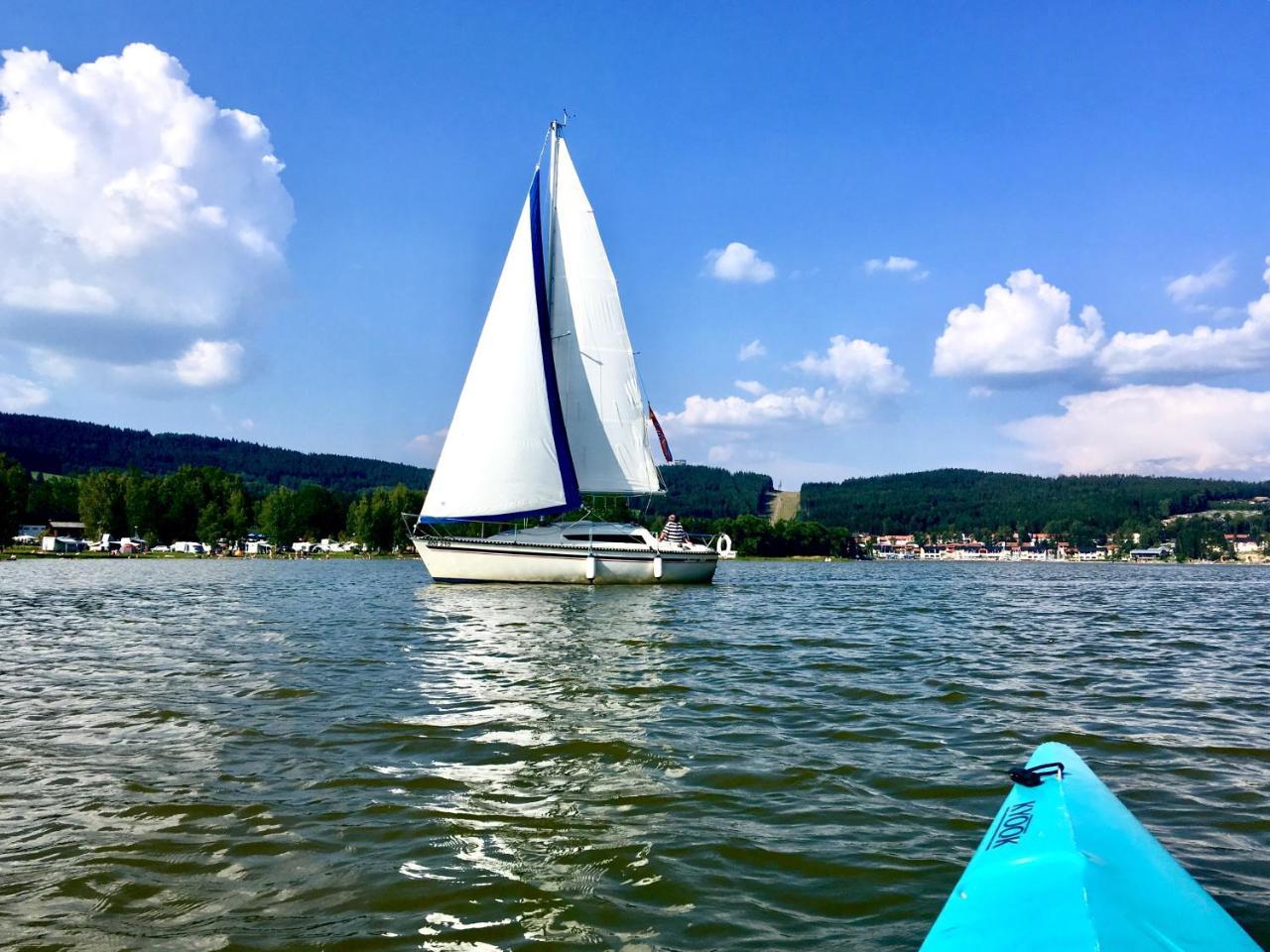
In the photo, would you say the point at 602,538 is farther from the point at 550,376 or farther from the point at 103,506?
the point at 103,506

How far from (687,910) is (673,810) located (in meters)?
1.89

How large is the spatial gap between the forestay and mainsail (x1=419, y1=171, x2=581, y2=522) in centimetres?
181

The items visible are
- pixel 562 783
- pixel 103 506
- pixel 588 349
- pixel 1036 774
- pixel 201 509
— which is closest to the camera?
pixel 1036 774

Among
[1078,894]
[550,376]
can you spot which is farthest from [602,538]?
[1078,894]

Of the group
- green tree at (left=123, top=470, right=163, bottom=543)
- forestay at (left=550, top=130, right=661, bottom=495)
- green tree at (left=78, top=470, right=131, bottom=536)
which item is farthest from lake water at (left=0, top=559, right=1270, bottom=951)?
green tree at (left=78, top=470, right=131, bottom=536)

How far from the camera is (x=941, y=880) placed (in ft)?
17.9

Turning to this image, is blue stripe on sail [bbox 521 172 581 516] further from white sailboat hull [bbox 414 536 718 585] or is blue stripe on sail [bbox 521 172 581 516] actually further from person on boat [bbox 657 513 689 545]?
person on boat [bbox 657 513 689 545]

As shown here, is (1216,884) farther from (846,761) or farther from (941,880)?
(846,761)

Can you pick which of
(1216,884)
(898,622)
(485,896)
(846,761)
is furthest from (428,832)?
(898,622)

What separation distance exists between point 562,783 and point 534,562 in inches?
1198

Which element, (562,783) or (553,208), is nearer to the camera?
(562,783)

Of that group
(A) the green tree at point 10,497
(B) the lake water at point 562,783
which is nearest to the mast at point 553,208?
(B) the lake water at point 562,783

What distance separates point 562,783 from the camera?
7613 mm

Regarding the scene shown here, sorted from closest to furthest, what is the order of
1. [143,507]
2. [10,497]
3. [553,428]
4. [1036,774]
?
[1036,774] → [553,428] → [10,497] → [143,507]
